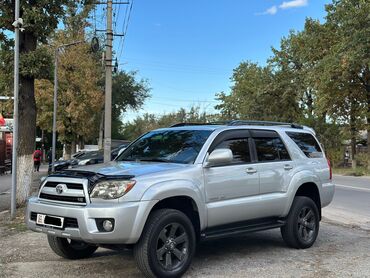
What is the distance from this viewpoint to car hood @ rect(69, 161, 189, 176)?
566 cm

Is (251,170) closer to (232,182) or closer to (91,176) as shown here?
→ (232,182)

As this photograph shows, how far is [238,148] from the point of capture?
22.8 feet

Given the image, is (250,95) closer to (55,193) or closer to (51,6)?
(51,6)

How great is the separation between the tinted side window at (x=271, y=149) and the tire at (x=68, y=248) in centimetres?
285

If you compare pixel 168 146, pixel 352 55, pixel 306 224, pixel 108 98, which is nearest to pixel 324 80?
pixel 352 55

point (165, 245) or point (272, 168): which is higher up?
point (272, 168)

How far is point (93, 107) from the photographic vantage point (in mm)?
34531

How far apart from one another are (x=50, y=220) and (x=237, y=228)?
2494mm

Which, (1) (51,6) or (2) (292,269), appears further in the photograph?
(1) (51,6)

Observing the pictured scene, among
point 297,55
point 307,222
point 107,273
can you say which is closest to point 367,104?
point 297,55

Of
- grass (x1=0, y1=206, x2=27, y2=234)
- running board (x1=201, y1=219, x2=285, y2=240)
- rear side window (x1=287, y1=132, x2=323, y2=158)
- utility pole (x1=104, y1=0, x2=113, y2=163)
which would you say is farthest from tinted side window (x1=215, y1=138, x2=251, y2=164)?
utility pole (x1=104, y1=0, x2=113, y2=163)

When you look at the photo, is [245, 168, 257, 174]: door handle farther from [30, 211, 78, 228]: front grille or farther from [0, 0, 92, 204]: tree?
[0, 0, 92, 204]: tree

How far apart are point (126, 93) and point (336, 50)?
23.7m

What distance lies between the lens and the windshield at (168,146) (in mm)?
6477
